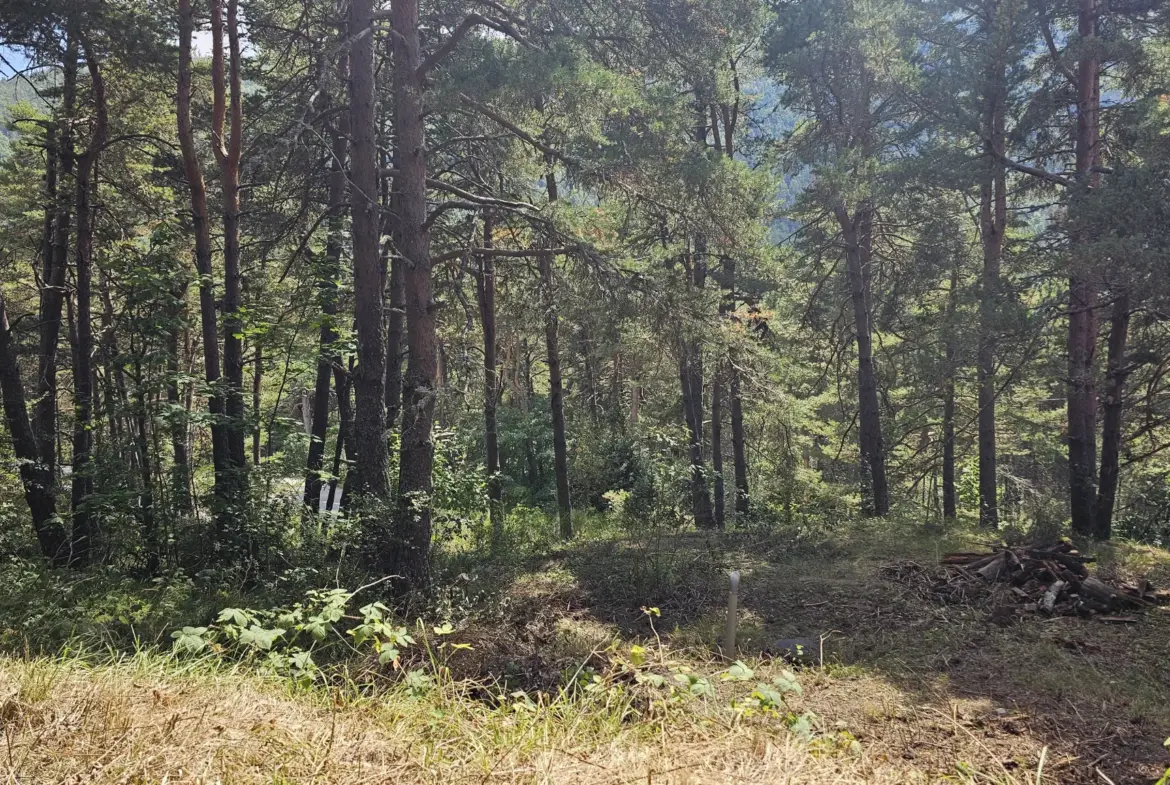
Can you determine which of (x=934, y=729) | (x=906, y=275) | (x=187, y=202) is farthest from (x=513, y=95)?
(x=906, y=275)

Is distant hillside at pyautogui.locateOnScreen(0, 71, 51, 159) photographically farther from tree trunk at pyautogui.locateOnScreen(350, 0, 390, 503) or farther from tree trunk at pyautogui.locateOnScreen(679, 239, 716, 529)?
tree trunk at pyautogui.locateOnScreen(679, 239, 716, 529)

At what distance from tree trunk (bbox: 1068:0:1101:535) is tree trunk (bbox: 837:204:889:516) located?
10.2 ft

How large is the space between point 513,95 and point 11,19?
19.2ft

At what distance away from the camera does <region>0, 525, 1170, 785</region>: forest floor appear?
8.77ft

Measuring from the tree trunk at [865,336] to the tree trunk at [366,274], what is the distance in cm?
879

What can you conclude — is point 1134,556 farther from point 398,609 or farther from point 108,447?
point 108,447

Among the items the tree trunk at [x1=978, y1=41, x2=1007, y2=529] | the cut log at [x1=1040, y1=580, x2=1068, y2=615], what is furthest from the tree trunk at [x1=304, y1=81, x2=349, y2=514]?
the tree trunk at [x1=978, y1=41, x2=1007, y2=529]

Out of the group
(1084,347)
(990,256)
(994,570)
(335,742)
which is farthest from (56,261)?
(1084,347)

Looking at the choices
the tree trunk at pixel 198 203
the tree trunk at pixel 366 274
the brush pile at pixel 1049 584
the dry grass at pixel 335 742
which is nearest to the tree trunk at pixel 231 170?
the tree trunk at pixel 198 203

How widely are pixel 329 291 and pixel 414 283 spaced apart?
163 cm

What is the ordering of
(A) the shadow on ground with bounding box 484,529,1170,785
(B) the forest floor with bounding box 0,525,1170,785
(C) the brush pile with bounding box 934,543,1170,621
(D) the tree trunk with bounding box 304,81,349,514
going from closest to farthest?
1. (B) the forest floor with bounding box 0,525,1170,785
2. (A) the shadow on ground with bounding box 484,529,1170,785
3. (C) the brush pile with bounding box 934,543,1170,621
4. (D) the tree trunk with bounding box 304,81,349,514

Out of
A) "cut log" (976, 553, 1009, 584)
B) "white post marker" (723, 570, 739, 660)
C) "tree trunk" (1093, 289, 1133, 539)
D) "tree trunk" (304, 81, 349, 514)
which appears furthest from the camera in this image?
"tree trunk" (1093, 289, 1133, 539)

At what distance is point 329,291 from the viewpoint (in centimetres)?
855

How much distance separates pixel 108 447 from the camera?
732 centimetres
